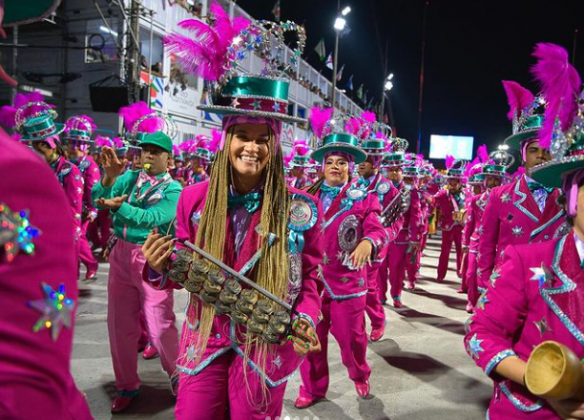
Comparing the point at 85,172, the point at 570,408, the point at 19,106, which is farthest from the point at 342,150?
the point at 85,172

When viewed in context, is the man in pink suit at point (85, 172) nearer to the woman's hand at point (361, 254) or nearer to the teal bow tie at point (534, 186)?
the woman's hand at point (361, 254)

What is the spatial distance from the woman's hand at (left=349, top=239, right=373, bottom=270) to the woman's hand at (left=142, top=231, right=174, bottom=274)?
89.1 inches

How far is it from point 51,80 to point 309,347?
828 inches

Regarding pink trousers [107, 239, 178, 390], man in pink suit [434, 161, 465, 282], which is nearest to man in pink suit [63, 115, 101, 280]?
pink trousers [107, 239, 178, 390]

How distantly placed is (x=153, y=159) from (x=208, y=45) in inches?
82.1

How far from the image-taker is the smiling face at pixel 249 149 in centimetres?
243

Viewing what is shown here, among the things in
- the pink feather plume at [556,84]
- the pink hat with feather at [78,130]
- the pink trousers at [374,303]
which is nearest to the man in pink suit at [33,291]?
the pink feather plume at [556,84]

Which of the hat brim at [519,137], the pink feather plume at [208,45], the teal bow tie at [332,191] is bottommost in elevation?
the teal bow tie at [332,191]

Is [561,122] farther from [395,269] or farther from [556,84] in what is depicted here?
[395,269]

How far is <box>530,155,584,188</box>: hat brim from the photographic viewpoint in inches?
72.8

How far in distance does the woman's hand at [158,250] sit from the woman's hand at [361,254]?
2.26 m

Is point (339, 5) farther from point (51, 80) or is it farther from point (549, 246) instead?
point (549, 246)

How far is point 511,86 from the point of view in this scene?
4457mm

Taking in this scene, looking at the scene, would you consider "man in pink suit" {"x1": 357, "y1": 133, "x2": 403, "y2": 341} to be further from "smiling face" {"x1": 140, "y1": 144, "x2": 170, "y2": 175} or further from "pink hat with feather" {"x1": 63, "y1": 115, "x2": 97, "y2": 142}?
"pink hat with feather" {"x1": 63, "y1": 115, "x2": 97, "y2": 142}
